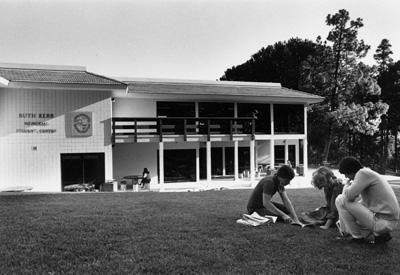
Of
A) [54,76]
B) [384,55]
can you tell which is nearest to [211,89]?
[54,76]

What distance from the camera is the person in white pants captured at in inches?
194

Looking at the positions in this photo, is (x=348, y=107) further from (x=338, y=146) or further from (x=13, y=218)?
(x=13, y=218)

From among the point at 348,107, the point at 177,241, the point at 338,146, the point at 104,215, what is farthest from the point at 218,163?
the point at 338,146

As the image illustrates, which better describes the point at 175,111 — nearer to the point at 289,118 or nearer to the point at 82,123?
the point at 82,123

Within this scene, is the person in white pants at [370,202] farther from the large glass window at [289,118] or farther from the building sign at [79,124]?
the large glass window at [289,118]

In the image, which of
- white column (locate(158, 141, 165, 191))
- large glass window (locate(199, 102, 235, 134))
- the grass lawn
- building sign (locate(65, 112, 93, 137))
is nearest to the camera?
the grass lawn

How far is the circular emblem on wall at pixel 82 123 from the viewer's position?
719 inches

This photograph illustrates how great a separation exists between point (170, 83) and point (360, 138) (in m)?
28.7

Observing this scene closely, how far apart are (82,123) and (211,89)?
9.93m

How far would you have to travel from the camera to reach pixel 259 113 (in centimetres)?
2631

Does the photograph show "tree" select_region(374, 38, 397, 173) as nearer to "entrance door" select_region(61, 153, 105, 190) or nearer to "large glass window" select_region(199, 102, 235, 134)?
"large glass window" select_region(199, 102, 235, 134)

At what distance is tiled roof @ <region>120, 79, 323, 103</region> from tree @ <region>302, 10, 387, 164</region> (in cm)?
776

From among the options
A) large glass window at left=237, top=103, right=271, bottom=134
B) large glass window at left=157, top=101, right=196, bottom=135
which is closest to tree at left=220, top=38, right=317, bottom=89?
large glass window at left=237, top=103, right=271, bottom=134

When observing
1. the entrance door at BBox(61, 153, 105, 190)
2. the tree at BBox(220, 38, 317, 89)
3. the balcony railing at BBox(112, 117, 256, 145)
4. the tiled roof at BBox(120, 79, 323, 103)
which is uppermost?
the tree at BBox(220, 38, 317, 89)
